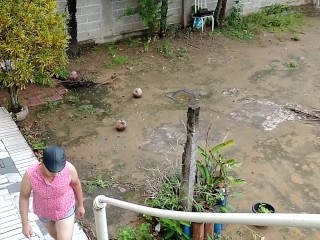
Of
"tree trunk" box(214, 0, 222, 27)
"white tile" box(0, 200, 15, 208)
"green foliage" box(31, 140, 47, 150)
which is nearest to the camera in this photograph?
"white tile" box(0, 200, 15, 208)

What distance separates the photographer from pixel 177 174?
4500 millimetres

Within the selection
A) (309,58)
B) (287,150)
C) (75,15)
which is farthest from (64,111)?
(309,58)

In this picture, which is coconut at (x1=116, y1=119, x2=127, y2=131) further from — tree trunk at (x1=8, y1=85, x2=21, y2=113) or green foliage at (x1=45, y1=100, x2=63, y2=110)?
tree trunk at (x1=8, y1=85, x2=21, y2=113)

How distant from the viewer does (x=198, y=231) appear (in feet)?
13.3

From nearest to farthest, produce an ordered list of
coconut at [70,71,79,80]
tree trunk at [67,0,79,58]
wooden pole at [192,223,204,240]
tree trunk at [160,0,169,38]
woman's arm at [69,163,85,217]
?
1. woman's arm at [69,163,85,217]
2. wooden pole at [192,223,204,240]
3. coconut at [70,71,79,80]
4. tree trunk at [67,0,79,58]
5. tree trunk at [160,0,169,38]

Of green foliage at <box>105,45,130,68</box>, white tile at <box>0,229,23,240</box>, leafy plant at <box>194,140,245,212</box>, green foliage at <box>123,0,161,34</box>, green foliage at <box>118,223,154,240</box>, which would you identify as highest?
green foliage at <box>123,0,161,34</box>

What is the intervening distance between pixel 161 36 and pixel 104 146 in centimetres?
388

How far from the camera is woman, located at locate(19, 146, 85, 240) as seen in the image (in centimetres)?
306

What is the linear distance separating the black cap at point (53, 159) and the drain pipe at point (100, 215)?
38cm

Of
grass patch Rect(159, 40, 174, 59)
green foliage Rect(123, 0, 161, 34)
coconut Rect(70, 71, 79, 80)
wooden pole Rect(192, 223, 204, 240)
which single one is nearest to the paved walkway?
wooden pole Rect(192, 223, 204, 240)

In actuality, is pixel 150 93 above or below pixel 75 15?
below

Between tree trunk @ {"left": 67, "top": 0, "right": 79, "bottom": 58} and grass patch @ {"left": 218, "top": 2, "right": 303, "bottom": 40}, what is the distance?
3114 mm

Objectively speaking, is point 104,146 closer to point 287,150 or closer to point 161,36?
point 287,150

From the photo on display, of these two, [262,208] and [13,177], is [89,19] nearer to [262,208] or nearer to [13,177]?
[13,177]
